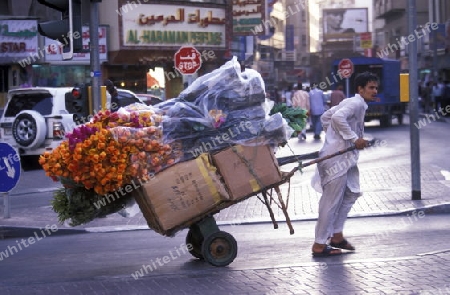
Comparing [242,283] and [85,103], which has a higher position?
[85,103]

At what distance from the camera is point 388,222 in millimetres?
11375

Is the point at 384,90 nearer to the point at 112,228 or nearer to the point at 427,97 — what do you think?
the point at 427,97

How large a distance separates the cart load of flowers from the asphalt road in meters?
0.70

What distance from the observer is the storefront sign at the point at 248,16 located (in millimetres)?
33125

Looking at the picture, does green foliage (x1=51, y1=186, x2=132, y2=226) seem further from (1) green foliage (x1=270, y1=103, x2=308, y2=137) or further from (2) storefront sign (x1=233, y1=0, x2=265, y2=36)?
(2) storefront sign (x1=233, y1=0, x2=265, y2=36)

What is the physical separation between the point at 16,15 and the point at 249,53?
16268mm

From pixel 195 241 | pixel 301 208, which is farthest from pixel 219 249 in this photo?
pixel 301 208

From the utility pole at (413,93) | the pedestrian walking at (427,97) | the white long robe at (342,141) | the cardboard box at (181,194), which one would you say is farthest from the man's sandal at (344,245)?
the pedestrian walking at (427,97)

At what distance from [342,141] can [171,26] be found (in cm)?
2527

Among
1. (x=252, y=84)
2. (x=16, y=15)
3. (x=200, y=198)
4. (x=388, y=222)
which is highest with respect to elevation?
(x=16, y=15)

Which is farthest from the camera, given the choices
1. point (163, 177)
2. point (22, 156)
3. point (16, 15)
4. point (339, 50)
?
point (339, 50)

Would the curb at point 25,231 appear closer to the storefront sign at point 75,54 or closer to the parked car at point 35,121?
the parked car at point 35,121

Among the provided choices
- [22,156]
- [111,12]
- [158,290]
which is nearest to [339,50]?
[111,12]

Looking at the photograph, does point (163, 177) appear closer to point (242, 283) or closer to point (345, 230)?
point (242, 283)
